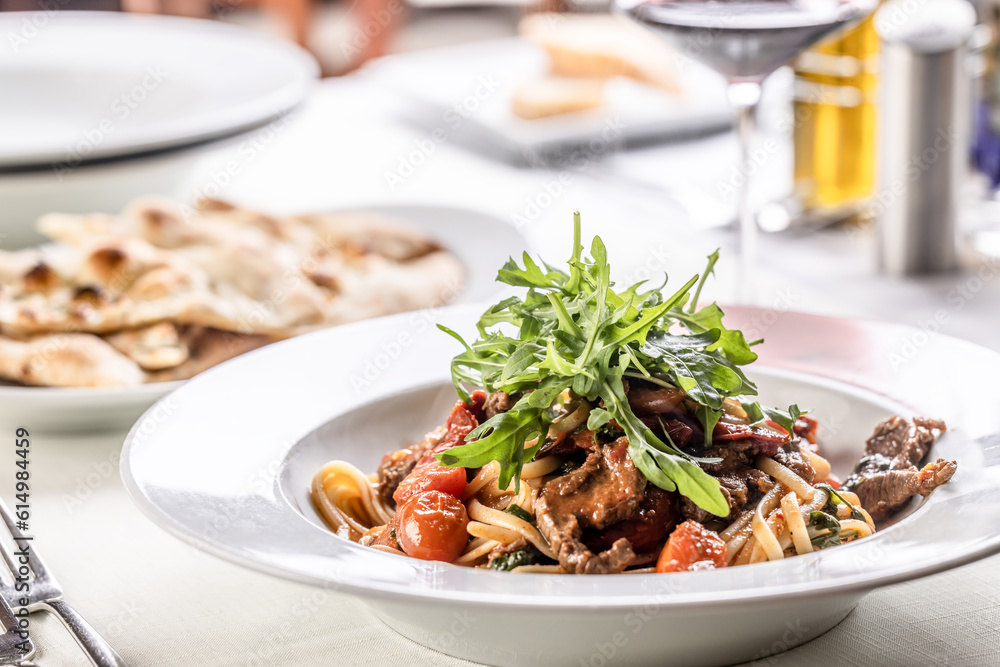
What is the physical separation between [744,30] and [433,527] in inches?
53.7

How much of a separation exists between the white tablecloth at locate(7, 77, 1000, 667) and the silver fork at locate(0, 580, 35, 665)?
0.02 m

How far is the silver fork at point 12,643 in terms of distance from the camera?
142 centimetres

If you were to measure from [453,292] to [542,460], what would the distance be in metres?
1.02

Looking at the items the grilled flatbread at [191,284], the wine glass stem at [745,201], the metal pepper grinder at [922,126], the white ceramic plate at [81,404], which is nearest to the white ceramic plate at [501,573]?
the white ceramic plate at [81,404]

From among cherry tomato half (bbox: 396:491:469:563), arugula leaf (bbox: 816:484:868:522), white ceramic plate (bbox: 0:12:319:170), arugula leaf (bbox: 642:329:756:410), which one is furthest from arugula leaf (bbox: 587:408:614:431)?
white ceramic plate (bbox: 0:12:319:170)

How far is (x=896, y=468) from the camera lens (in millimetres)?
1615

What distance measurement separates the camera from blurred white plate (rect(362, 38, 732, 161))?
12.2 feet

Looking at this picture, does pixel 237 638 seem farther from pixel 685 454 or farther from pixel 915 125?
pixel 915 125

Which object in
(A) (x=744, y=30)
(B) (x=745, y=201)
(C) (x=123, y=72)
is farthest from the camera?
(C) (x=123, y=72)

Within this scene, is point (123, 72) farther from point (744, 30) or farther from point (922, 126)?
point (922, 126)

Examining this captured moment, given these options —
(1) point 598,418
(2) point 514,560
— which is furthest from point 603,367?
(2) point 514,560

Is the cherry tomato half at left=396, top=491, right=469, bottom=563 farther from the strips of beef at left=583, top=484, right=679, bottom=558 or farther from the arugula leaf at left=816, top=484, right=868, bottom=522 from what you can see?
the arugula leaf at left=816, top=484, right=868, bottom=522

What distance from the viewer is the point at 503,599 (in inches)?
44.3

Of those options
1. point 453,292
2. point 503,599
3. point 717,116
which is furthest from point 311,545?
point 717,116
